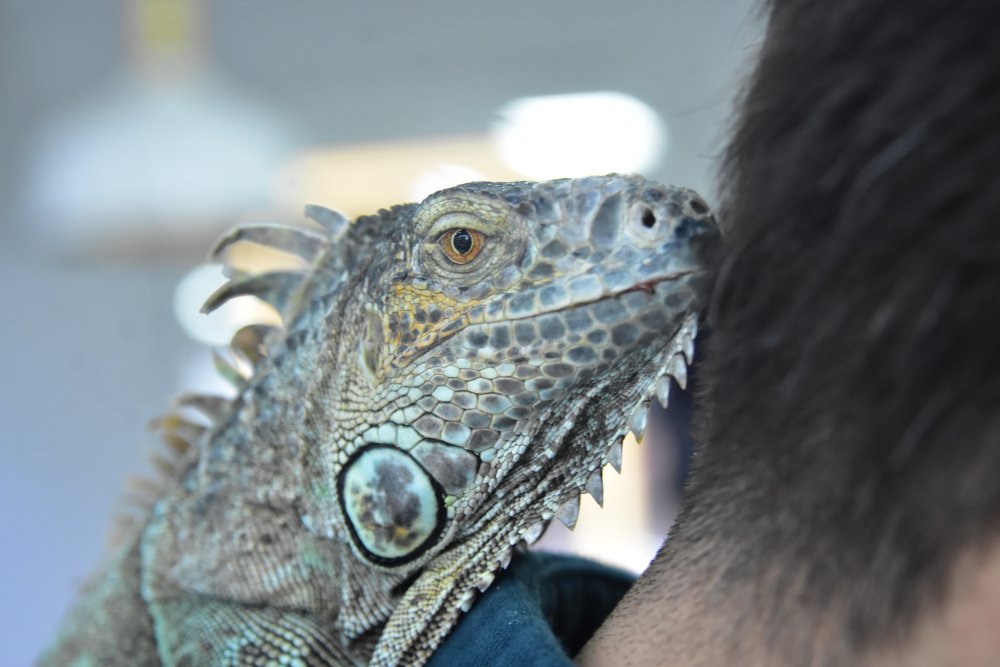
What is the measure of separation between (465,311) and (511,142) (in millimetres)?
1475

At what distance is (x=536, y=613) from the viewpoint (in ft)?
2.20

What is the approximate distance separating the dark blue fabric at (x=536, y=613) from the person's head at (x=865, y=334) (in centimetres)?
18

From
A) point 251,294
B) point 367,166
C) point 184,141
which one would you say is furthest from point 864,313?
point 184,141

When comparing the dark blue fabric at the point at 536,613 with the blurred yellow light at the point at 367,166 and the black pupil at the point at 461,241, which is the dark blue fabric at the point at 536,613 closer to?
the black pupil at the point at 461,241

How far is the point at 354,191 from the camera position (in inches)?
98.1

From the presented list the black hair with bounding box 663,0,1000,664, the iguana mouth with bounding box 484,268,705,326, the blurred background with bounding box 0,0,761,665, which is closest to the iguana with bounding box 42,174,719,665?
the iguana mouth with bounding box 484,268,705,326

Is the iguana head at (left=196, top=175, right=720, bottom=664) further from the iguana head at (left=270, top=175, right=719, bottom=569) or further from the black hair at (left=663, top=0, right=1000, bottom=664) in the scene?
the black hair at (left=663, top=0, right=1000, bottom=664)

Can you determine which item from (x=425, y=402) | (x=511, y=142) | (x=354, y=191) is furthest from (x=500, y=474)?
(x=354, y=191)

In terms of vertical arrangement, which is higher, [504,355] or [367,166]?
[367,166]

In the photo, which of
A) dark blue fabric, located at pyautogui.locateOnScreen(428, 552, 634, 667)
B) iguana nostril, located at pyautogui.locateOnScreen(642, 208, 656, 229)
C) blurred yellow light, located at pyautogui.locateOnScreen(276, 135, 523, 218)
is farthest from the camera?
blurred yellow light, located at pyautogui.locateOnScreen(276, 135, 523, 218)

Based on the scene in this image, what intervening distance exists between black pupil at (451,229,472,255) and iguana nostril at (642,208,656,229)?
0.56 ft

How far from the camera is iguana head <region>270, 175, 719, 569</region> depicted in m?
0.72

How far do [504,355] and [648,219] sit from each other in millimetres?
171

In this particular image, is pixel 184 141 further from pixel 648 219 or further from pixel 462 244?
pixel 648 219
